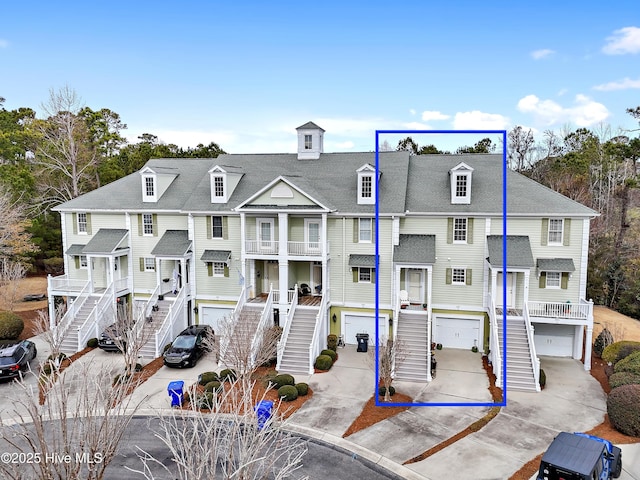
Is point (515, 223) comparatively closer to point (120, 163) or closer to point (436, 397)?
point (436, 397)

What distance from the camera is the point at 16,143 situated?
4959 centimetres

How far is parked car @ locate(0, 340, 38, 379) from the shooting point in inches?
854

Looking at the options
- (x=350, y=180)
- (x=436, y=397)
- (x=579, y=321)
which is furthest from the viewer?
(x=350, y=180)

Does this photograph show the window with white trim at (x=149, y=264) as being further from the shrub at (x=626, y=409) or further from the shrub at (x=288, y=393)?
the shrub at (x=626, y=409)

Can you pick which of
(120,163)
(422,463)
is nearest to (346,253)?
(422,463)

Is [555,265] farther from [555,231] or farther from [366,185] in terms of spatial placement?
[366,185]

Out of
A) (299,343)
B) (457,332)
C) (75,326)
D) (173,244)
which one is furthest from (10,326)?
(457,332)

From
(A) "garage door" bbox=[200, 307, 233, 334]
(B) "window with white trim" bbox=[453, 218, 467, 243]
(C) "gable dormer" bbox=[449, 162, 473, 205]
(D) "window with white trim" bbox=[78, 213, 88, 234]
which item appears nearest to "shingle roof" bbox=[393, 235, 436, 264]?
(B) "window with white trim" bbox=[453, 218, 467, 243]

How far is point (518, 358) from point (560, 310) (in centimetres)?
377

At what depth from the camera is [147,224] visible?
97.3 feet

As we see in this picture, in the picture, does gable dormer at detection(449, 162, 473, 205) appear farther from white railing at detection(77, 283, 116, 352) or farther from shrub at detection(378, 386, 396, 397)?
white railing at detection(77, 283, 116, 352)

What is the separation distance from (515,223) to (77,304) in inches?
1024

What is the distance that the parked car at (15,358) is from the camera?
2169 cm

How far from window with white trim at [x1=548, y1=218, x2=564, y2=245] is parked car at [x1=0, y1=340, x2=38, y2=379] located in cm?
2707
